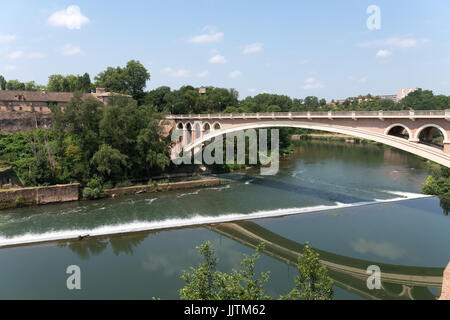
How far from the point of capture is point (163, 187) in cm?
2561

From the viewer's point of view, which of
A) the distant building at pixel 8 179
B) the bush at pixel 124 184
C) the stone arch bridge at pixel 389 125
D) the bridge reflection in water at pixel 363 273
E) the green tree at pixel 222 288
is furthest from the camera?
the bush at pixel 124 184

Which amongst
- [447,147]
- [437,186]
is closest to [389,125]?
[447,147]

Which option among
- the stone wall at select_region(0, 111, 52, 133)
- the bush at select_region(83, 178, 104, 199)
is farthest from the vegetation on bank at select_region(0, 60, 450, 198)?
the stone wall at select_region(0, 111, 52, 133)

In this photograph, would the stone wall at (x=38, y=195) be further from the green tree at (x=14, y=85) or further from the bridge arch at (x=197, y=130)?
the green tree at (x=14, y=85)

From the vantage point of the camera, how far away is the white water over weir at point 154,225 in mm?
15742

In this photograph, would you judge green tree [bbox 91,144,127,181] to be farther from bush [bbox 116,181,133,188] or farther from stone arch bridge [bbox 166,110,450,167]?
stone arch bridge [bbox 166,110,450,167]

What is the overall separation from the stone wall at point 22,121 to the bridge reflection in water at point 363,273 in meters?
24.7

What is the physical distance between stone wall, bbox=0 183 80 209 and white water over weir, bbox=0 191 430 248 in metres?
5.66

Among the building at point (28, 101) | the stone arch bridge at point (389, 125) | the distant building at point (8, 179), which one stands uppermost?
the building at point (28, 101)

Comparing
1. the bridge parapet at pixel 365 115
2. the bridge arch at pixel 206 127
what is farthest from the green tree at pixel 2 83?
the bridge parapet at pixel 365 115

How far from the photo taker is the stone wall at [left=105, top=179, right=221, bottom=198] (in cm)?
2386

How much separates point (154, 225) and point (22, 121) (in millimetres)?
20528
